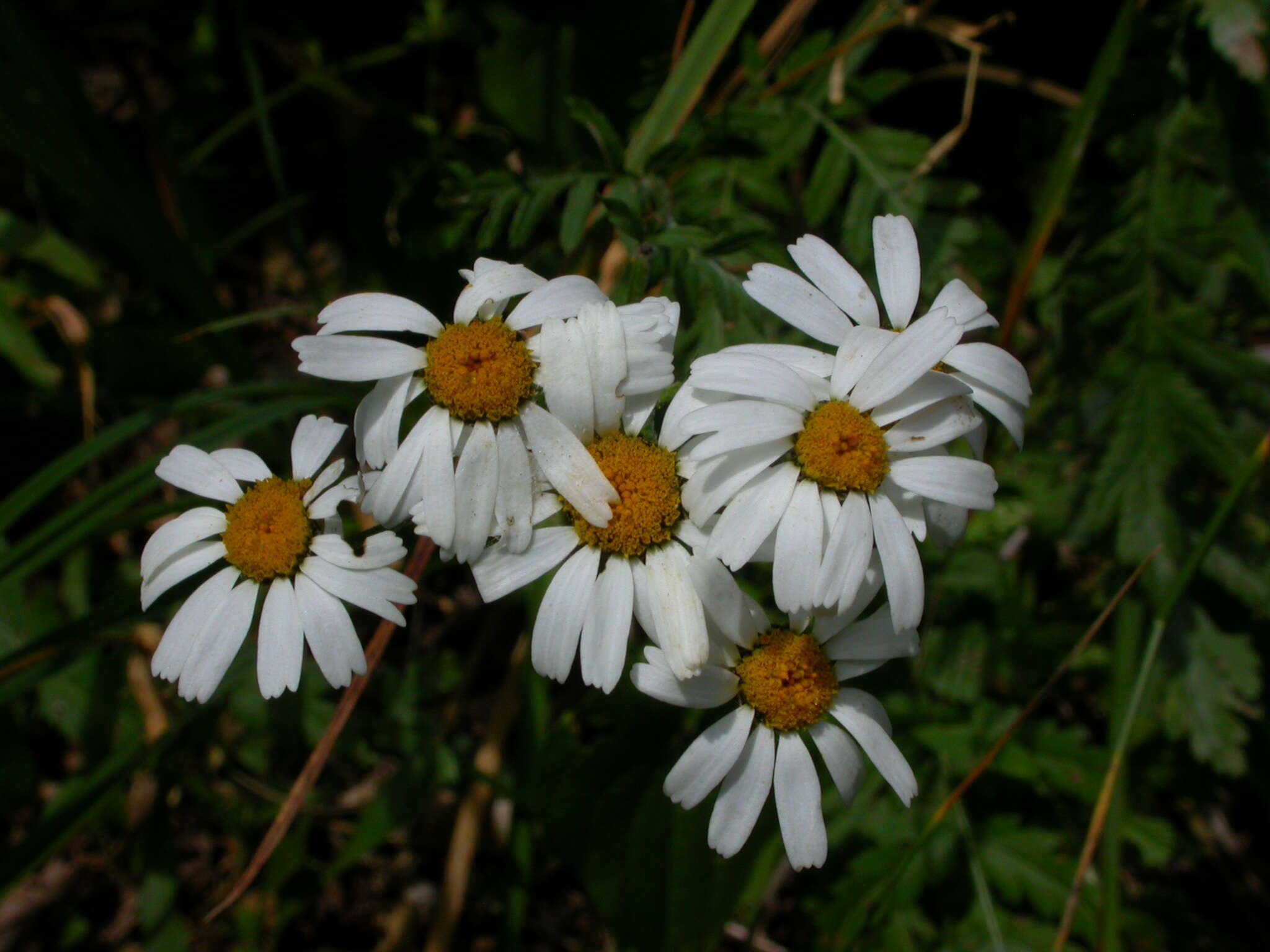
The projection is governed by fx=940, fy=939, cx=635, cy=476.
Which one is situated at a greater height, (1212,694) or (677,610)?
(677,610)

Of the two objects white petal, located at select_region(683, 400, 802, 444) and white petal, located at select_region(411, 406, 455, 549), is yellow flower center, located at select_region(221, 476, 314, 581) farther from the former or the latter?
white petal, located at select_region(683, 400, 802, 444)

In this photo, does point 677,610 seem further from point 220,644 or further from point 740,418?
point 220,644

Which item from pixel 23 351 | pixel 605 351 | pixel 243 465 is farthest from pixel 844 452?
pixel 23 351

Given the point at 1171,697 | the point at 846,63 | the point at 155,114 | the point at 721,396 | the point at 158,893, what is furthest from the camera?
the point at 155,114

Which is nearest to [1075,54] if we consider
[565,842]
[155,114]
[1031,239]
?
[1031,239]

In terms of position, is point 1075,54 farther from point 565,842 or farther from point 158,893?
point 158,893


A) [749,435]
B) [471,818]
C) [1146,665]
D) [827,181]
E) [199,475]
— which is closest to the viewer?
[749,435]

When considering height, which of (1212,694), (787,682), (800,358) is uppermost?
(800,358)
